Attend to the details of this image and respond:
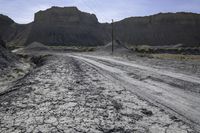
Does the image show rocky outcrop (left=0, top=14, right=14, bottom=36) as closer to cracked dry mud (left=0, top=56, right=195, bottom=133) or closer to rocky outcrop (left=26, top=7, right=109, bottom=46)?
rocky outcrop (left=26, top=7, right=109, bottom=46)

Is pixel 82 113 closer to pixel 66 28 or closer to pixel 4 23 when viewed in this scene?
pixel 66 28

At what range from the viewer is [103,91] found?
9164 mm

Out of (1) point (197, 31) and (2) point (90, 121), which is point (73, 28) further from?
(2) point (90, 121)

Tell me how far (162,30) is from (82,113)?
108m

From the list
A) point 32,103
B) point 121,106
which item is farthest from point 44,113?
point 121,106

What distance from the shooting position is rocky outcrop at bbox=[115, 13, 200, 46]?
107 metres

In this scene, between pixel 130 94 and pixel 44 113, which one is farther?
pixel 130 94

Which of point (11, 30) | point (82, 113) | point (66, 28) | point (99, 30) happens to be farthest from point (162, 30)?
point (82, 113)

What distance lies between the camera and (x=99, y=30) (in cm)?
11906

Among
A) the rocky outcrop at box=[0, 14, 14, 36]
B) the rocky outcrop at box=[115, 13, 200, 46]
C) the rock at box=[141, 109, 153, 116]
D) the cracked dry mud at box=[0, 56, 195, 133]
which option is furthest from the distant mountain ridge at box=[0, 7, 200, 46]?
the rock at box=[141, 109, 153, 116]

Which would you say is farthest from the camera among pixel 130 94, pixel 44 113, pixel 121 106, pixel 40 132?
pixel 130 94

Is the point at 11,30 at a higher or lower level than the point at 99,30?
higher

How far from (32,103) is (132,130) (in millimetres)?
3104

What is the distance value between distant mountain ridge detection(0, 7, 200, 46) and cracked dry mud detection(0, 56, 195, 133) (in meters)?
93.6
